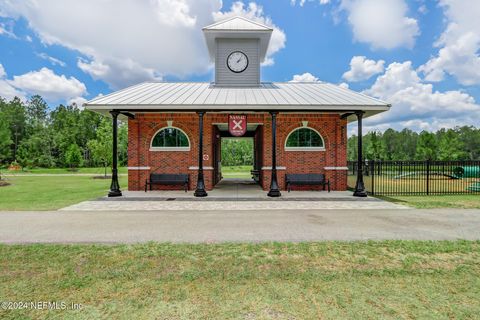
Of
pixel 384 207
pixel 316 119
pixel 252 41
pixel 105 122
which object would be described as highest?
pixel 252 41

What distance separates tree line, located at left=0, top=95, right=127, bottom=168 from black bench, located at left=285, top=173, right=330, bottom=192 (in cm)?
3385

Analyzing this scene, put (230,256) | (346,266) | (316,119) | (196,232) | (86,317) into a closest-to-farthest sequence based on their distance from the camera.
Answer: (86,317), (346,266), (230,256), (196,232), (316,119)

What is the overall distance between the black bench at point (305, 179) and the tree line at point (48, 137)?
111ft

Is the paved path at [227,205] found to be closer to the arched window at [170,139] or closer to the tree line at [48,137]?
the arched window at [170,139]

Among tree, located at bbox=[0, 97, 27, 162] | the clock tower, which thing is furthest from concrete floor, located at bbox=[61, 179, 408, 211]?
tree, located at bbox=[0, 97, 27, 162]

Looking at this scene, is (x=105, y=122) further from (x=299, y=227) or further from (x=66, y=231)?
(x=299, y=227)

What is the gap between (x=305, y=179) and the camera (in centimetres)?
1264

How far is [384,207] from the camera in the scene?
9102 mm

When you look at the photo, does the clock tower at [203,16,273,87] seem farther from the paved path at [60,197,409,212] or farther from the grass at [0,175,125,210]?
the grass at [0,175,125,210]

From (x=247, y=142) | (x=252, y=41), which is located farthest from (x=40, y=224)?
(x=247, y=142)

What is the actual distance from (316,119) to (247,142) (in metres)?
36.2

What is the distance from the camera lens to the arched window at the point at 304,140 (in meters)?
13.0

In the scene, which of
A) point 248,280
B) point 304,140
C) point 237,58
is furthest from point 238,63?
point 248,280

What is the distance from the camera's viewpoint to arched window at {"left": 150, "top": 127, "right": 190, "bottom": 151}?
513 inches
